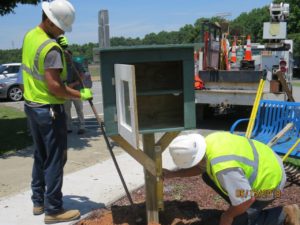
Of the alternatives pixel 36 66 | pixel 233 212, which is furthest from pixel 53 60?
pixel 233 212

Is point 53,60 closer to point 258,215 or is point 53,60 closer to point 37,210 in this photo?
point 37,210

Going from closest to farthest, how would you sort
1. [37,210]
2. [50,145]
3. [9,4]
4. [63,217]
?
[50,145] < [63,217] < [37,210] < [9,4]

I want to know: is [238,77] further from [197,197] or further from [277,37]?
[197,197]

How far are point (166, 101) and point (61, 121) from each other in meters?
0.95

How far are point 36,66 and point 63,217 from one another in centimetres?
139

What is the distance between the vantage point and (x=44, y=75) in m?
3.61

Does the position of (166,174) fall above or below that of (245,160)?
below

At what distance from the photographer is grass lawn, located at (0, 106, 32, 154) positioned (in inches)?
293

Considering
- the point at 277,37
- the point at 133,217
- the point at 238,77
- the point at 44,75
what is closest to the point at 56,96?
the point at 44,75

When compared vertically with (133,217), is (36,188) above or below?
above

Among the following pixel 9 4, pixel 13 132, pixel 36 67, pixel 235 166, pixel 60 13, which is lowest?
pixel 13 132

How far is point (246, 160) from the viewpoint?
3.02m

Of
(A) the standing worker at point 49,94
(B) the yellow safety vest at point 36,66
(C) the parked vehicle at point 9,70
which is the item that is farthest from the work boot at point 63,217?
(C) the parked vehicle at point 9,70

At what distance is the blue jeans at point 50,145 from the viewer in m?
3.74
